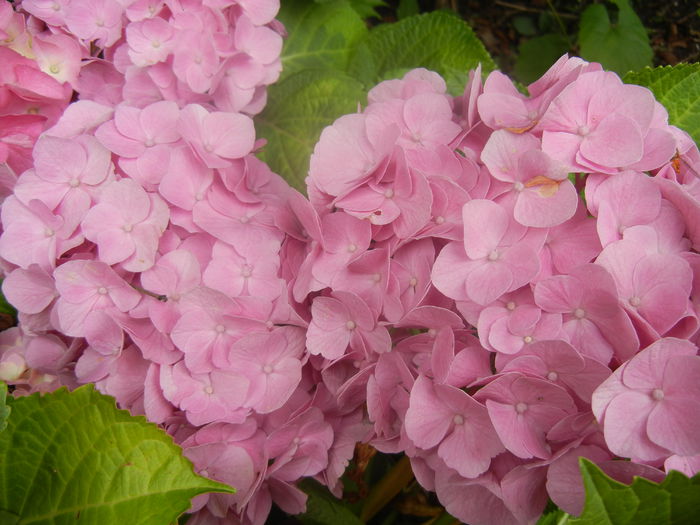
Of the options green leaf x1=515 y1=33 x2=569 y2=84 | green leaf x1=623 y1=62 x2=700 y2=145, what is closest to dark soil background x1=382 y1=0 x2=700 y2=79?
green leaf x1=515 y1=33 x2=569 y2=84

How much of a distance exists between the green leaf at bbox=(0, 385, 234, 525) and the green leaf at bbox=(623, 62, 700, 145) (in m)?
0.66

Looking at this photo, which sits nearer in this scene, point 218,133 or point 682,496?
point 682,496

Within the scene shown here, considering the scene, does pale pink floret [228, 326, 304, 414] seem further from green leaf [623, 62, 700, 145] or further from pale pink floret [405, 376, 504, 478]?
green leaf [623, 62, 700, 145]

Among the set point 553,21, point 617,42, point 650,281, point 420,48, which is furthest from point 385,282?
point 553,21

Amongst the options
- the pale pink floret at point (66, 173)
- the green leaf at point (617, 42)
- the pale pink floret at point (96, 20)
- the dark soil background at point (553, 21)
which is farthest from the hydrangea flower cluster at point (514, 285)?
the dark soil background at point (553, 21)

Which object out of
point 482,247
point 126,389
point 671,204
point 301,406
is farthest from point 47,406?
point 671,204

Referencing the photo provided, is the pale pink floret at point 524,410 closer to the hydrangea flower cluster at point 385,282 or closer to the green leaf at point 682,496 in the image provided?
the hydrangea flower cluster at point 385,282

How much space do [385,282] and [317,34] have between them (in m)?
0.70

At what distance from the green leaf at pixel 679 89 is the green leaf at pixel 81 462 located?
25.8 inches

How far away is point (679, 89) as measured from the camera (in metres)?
0.78

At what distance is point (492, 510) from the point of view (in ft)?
1.91

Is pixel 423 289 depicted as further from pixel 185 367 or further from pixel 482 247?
pixel 185 367

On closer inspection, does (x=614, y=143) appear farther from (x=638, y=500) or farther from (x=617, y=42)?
(x=617, y=42)

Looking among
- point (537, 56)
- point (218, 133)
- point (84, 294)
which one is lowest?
point (537, 56)
